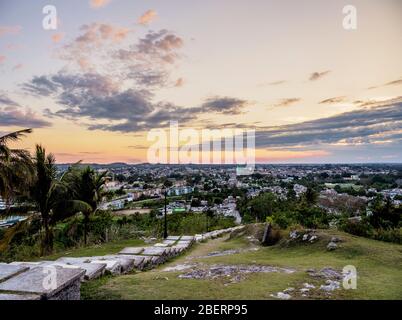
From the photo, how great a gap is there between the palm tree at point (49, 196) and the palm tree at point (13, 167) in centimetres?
474

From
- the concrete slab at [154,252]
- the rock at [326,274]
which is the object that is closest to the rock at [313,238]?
the rock at [326,274]

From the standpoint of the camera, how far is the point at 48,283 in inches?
118

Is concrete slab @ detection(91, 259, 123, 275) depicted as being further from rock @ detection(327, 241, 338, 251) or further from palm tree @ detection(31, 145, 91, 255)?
palm tree @ detection(31, 145, 91, 255)

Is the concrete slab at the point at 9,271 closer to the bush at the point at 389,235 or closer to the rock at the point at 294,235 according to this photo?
the rock at the point at 294,235

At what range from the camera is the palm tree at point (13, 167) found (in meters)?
7.94

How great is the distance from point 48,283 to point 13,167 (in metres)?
6.33

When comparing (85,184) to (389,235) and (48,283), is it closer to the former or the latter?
(389,235)

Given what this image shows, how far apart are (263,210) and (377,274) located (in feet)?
110

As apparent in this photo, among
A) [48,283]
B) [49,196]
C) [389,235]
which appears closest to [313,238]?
[389,235]

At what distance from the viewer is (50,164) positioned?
1417cm

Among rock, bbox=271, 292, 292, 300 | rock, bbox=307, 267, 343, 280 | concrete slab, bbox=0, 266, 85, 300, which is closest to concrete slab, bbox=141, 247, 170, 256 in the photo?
rock, bbox=307, 267, 343, 280

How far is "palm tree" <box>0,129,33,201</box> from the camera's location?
794 centimetres

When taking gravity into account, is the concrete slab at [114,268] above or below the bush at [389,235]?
above
